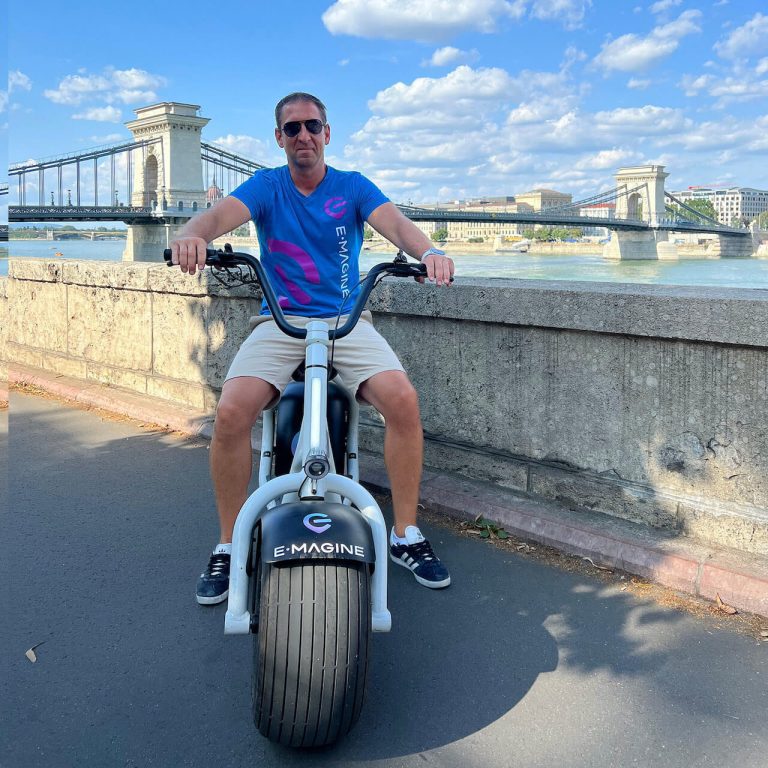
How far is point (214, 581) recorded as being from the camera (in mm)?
2477

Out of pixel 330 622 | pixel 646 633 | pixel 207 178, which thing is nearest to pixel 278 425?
pixel 330 622

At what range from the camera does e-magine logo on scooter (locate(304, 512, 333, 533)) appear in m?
1.72

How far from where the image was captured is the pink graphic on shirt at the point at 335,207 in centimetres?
262

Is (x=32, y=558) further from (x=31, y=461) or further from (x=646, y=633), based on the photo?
(x=646, y=633)

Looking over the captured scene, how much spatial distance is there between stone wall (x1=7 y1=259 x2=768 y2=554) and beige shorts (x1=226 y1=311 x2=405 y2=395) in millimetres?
779

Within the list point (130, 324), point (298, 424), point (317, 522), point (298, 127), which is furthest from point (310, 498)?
point (130, 324)

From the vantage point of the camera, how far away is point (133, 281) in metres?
4.96

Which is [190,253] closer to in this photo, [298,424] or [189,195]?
[298,424]

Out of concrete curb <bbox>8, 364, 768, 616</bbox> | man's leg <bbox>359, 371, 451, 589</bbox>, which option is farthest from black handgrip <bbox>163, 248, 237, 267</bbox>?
concrete curb <bbox>8, 364, 768, 616</bbox>

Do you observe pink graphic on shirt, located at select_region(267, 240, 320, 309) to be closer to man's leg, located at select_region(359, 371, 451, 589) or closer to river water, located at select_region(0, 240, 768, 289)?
man's leg, located at select_region(359, 371, 451, 589)

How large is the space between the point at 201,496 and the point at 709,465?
76.6 inches

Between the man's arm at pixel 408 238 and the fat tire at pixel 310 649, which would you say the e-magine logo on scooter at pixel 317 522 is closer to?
the fat tire at pixel 310 649

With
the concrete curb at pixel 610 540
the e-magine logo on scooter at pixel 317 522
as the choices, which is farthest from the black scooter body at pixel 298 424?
the concrete curb at pixel 610 540

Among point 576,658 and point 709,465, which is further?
point 709,465
